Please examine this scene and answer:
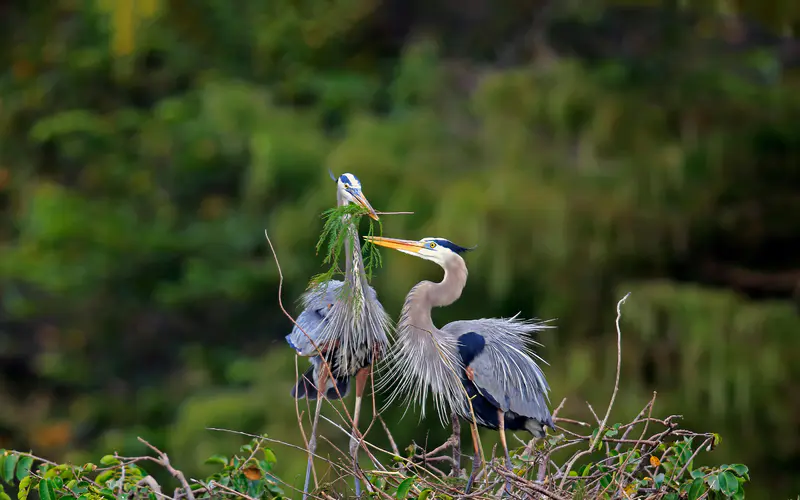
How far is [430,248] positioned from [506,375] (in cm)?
37

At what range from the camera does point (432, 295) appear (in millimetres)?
3242

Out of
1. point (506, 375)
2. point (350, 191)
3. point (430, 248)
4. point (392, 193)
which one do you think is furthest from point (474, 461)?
point (392, 193)

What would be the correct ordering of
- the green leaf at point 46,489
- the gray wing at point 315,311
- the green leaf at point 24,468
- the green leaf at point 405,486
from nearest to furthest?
the green leaf at point 405,486 < the green leaf at point 46,489 < the green leaf at point 24,468 < the gray wing at point 315,311

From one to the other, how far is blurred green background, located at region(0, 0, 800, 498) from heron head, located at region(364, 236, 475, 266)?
10.1 ft

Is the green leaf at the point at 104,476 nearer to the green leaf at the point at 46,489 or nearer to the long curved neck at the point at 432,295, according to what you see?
the green leaf at the point at 46,489

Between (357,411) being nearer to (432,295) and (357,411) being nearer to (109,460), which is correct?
(432,295)

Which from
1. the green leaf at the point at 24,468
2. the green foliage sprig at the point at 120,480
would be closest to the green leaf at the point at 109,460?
the green foliage sprig at the point at 120,480

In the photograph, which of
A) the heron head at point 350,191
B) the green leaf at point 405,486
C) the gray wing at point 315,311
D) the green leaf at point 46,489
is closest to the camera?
the green leaf at point 405,486

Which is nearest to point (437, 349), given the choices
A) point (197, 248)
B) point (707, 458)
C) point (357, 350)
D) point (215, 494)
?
point (357, 350)

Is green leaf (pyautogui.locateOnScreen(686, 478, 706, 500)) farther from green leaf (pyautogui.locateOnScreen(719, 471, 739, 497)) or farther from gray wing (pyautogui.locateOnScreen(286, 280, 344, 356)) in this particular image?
gray wing (pyautogui.locateOnScreen(286, 280, 344, 356))

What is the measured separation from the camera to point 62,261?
10.2m

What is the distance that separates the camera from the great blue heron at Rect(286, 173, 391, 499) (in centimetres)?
332

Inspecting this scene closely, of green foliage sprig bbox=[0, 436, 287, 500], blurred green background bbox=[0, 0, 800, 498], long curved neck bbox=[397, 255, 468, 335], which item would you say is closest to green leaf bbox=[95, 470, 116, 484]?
green foliage sprig bbox=[0, 436, 287, 500]

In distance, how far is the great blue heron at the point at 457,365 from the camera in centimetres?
324
